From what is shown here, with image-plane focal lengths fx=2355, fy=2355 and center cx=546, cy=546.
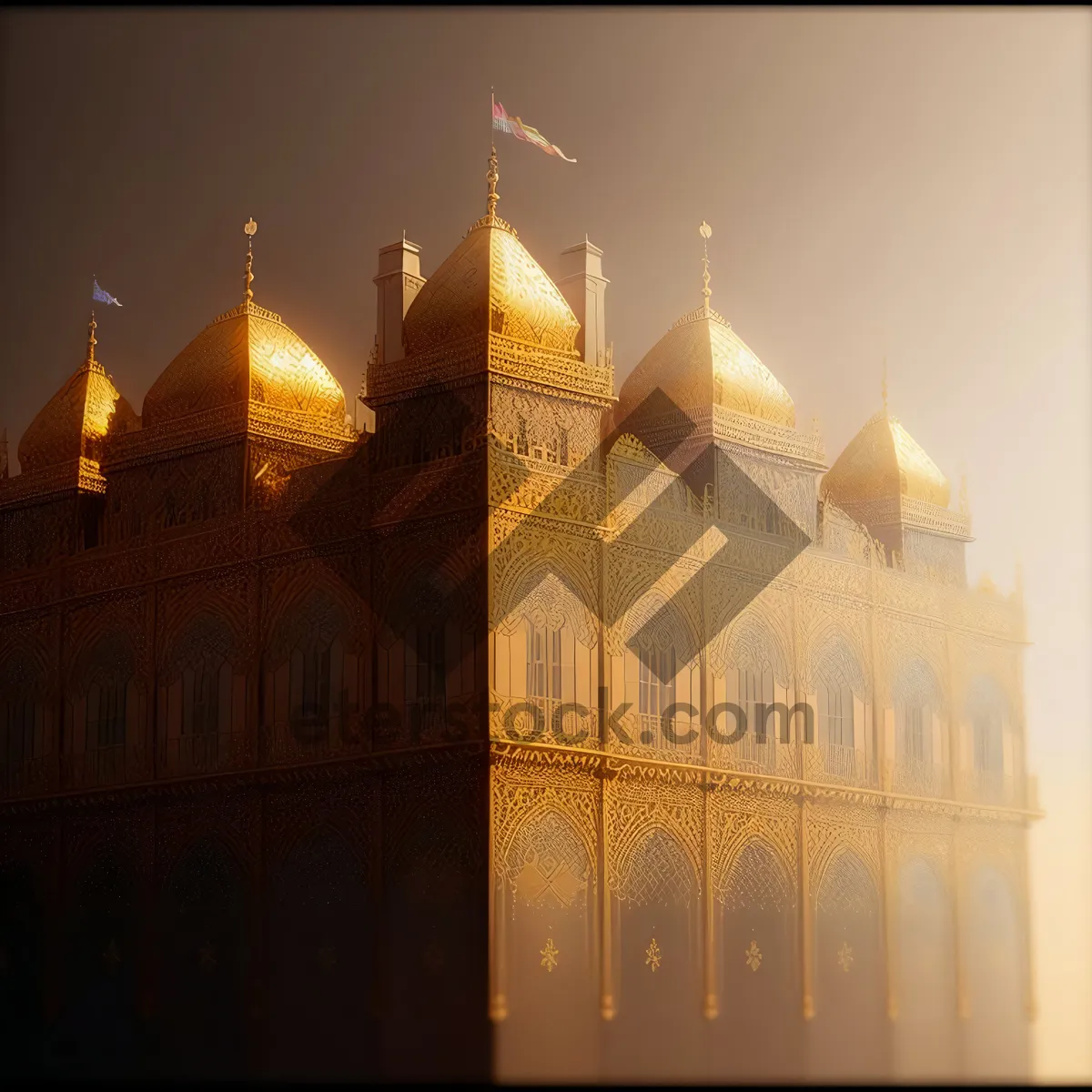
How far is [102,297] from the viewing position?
1107 inches

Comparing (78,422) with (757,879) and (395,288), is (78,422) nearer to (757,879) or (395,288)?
(395,288)

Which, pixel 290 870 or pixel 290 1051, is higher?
pixel 290 870

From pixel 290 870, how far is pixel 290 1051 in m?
2.49

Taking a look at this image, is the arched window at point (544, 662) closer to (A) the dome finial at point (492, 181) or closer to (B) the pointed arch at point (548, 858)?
(B) the pointed arch at point (548, 858)

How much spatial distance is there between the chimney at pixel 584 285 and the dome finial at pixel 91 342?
5888 millimetres

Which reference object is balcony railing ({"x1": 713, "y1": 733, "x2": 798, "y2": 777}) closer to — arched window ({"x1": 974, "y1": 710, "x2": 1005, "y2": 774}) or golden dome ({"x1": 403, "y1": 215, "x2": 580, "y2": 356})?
arched window ({"x1": 974, "y1": 710, "x2": 1005, "y2": 774})

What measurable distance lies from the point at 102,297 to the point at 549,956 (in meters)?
9.66

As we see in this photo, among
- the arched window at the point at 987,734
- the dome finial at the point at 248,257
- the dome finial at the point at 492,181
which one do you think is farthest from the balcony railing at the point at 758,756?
the dome finial at the point at 248,257

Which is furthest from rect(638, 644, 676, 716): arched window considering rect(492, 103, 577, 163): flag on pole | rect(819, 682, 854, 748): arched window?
rect(492, 103, 577, 163): flag on pole

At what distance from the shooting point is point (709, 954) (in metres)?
26.5

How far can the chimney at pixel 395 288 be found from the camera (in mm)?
28062

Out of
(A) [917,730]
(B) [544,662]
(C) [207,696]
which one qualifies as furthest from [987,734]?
(C) [207,696]

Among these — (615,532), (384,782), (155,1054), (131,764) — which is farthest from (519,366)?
(155,1054)

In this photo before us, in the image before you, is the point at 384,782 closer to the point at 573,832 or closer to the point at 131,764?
the point at 573,832
